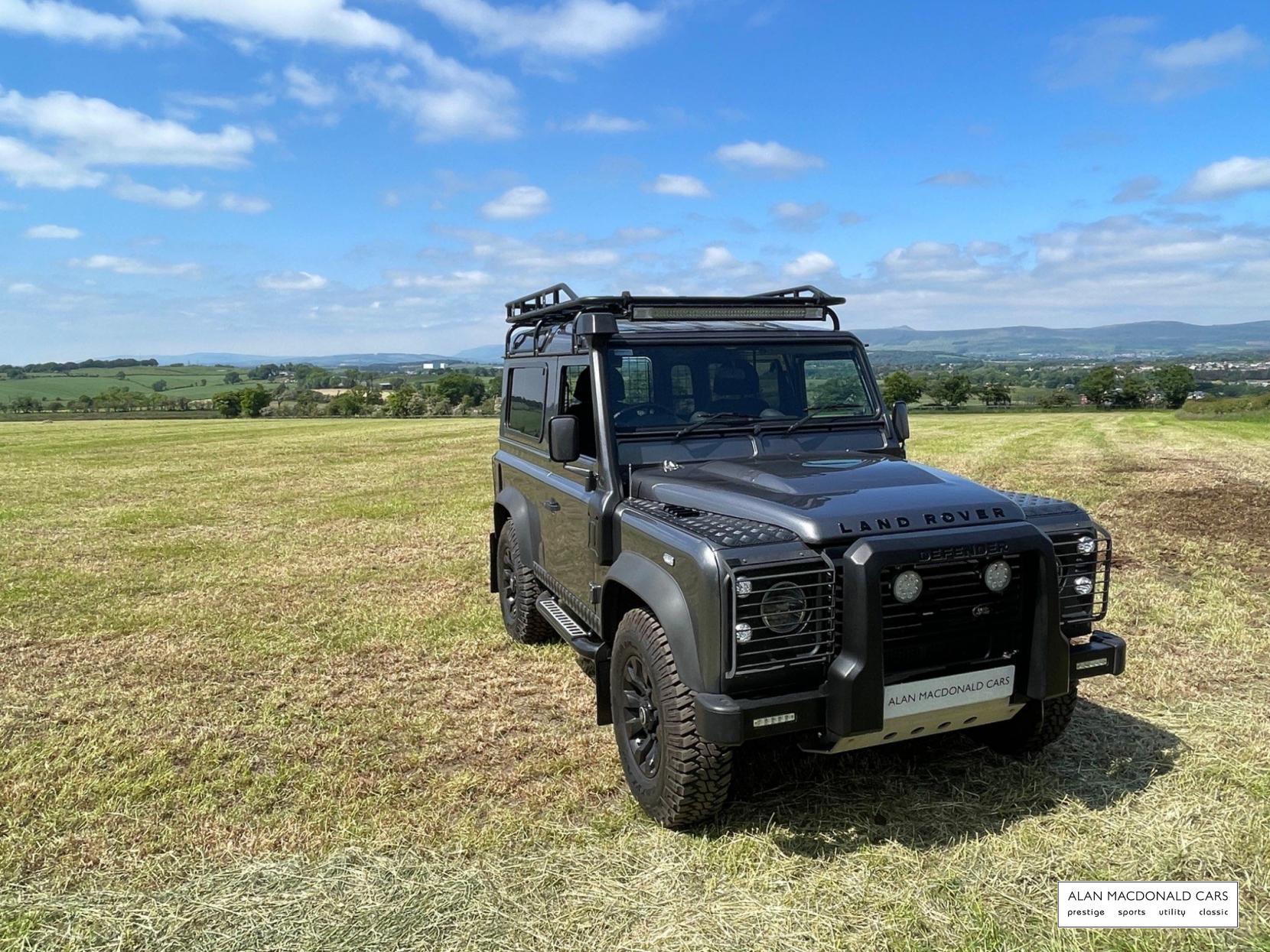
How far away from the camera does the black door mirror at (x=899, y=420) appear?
211 inches

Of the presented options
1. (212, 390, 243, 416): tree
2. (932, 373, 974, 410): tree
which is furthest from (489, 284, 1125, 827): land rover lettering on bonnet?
(212, 390, 243, 416): tree

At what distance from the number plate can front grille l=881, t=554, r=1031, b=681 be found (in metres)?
0.06

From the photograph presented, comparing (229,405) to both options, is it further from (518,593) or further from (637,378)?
(637,378)

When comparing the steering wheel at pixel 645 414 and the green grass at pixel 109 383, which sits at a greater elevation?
the green grass at pixel 109 383

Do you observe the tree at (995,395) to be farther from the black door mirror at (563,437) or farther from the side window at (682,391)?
the black door mirror at (563,437)

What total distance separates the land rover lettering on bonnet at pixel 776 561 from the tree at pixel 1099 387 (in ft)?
174

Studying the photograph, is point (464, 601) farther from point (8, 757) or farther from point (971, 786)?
point (971, 786)

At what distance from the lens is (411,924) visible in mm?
3312

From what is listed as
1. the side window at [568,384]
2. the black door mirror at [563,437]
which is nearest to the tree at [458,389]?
the side window at [568,384]

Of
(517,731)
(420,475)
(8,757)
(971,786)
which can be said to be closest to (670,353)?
(517,731)

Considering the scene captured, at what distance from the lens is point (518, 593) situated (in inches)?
261

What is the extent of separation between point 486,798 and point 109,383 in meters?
98.3

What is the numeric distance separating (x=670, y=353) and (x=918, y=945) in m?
3.13

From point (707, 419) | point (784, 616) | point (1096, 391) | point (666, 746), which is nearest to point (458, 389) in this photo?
point (1096, 391)
